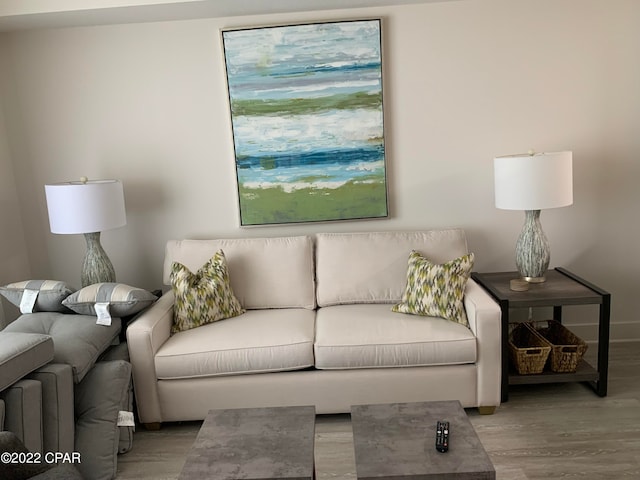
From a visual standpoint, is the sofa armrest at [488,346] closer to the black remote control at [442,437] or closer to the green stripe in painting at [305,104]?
the black remote control at [442,437]

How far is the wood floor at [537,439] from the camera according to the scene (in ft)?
7.82

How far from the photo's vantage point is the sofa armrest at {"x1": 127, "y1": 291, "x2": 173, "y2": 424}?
2.76 m

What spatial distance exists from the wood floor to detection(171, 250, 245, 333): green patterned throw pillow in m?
0.54

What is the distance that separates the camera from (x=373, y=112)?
11.1 ft

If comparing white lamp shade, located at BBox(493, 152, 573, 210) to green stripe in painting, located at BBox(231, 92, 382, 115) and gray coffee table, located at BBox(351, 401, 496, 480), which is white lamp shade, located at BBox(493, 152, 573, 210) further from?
gray coffee table, located at BBox(351, 401, 496, 480)

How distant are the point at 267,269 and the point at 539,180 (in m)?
1.55

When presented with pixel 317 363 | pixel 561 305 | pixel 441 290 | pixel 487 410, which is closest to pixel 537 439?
pixel 487 410

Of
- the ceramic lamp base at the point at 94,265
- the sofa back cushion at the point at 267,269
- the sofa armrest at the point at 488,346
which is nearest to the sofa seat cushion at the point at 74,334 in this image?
the ceramic lamp base at the point at 94,265

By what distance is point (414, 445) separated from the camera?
1.91 meters

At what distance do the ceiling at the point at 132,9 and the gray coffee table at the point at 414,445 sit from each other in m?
2.22

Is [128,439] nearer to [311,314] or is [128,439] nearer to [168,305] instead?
[168,305]

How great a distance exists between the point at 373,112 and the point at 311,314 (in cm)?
125

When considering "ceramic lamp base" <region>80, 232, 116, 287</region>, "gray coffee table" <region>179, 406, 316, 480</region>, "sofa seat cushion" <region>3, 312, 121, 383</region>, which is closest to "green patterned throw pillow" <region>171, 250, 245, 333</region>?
"sofa seat cushion" <region>3, 312, 121, 383</region>

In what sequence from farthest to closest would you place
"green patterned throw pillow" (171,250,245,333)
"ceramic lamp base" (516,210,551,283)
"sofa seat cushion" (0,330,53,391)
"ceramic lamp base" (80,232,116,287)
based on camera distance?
"ceramic lamp base" (80,232,116,287), "ceramic lamp base" (516,210,551,283), "green patterned throw pillow" (171,250,245,333), "sofa seat cushion" (0,330,53,391)
